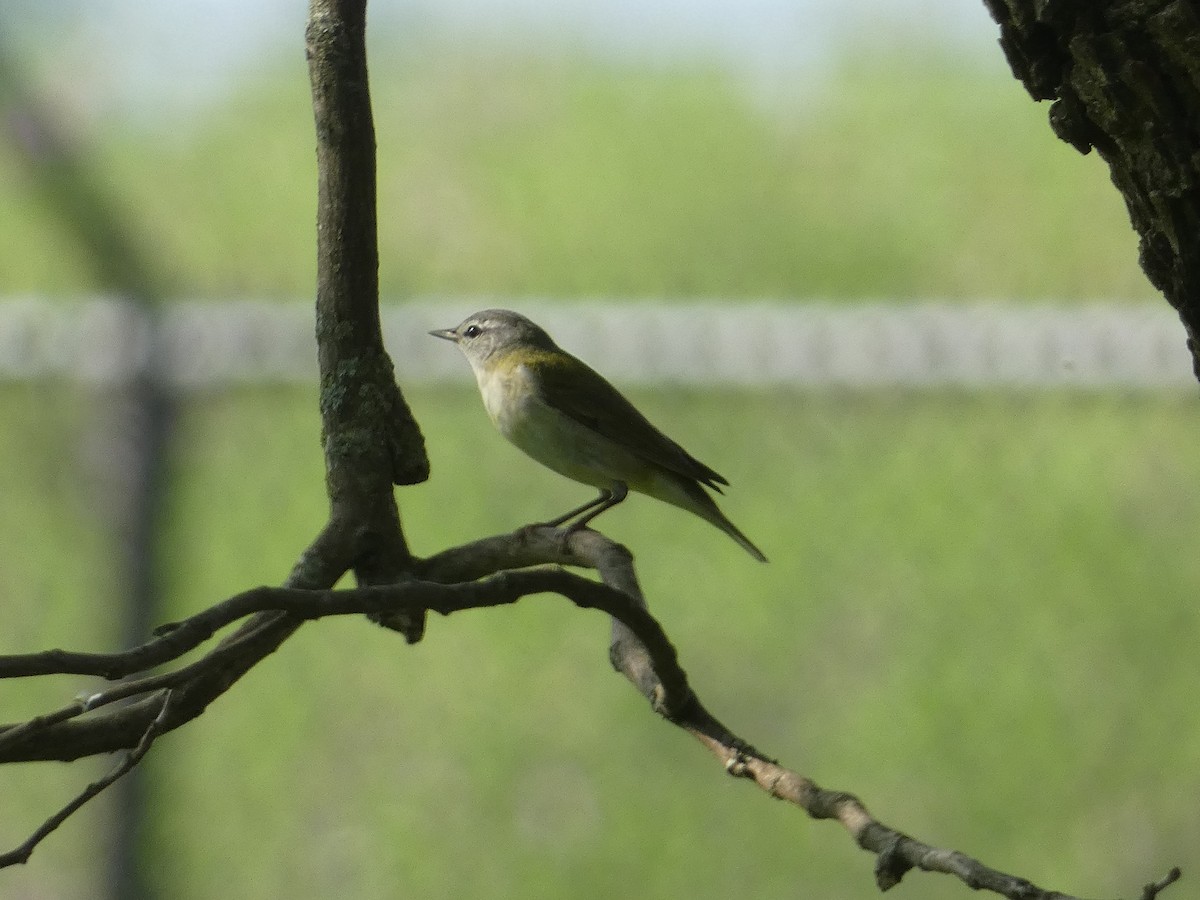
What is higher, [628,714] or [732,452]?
[732,452]

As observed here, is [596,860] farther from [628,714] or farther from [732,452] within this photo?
[732,452]

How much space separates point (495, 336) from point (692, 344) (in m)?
1.52

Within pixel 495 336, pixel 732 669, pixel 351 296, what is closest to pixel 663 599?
pixel 732 669

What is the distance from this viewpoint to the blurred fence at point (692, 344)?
420 centimetres

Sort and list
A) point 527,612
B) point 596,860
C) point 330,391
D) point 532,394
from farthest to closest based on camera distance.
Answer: point 527,612 → point 596,860 → point 532,394 → point 330,391

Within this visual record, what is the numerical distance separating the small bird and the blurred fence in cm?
157

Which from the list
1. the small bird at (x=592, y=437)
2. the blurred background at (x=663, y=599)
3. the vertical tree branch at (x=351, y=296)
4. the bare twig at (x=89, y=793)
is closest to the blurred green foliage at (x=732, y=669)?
the blurred background at (x=663, y=599)

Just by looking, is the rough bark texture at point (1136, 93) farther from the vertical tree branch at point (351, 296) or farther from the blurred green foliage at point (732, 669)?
the blurred green foliage at point (732, 669)


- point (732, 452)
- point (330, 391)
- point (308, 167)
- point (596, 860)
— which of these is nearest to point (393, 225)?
point (308, 167)

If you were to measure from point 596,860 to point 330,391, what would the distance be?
9.28ft

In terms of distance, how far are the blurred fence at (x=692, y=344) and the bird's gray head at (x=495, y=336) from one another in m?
1.18

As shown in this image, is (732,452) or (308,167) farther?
(308,167)

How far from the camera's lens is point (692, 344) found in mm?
4332

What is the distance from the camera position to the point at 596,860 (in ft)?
13.5
